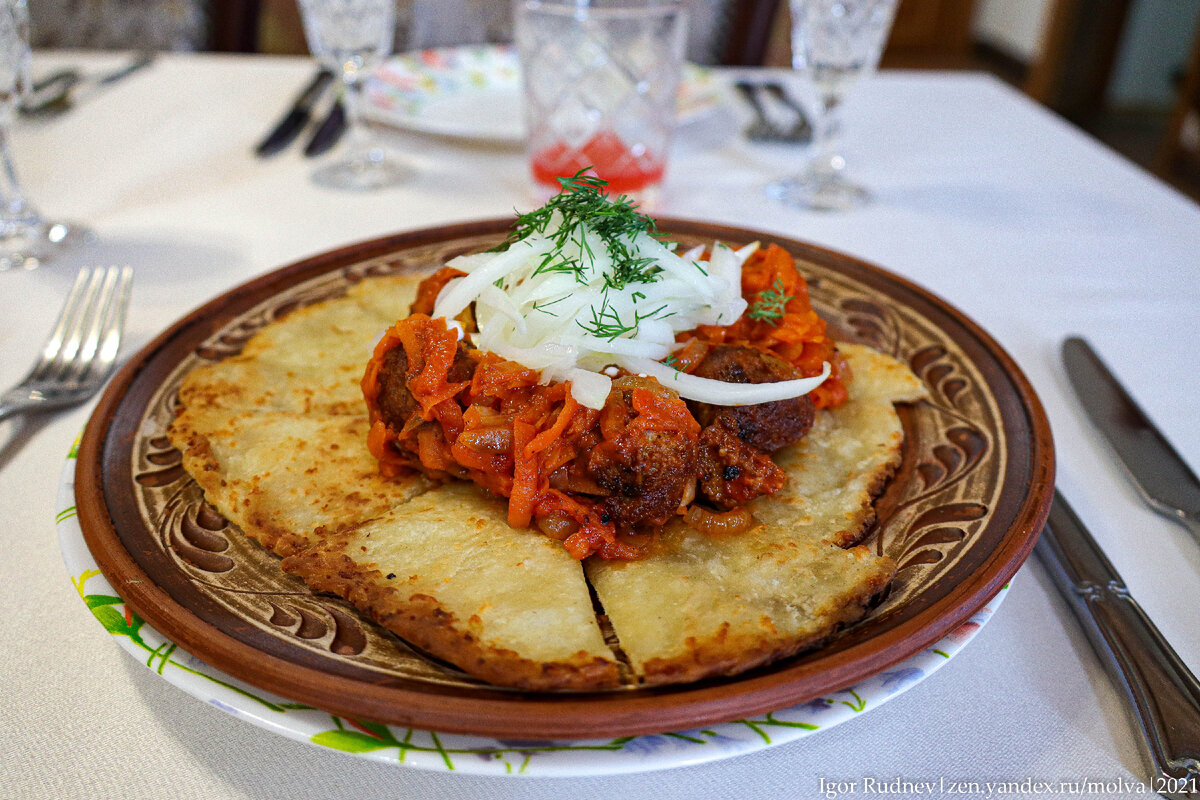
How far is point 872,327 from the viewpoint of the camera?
2.65m

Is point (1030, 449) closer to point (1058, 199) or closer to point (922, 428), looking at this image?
point (922, 428)

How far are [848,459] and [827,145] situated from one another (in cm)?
239

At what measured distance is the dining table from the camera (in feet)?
5.17

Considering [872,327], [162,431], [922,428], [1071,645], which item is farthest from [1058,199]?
[162,431]

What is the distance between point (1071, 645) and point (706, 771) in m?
0.85

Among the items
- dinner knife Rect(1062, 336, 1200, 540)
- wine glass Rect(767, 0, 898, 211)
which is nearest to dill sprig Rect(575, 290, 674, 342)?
dinner knife Rect(1062, 336, 1200, 540)

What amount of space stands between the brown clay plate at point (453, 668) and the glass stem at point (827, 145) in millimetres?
1477

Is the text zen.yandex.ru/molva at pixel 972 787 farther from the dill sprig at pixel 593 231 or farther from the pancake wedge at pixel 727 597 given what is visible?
the dill sprig at pixel 593 231

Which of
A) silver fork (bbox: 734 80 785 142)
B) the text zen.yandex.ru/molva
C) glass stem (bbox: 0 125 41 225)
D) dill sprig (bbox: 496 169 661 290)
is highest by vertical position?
dill sprig (bbox: 496 169 661 290)

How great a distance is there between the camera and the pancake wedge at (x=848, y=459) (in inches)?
75.4

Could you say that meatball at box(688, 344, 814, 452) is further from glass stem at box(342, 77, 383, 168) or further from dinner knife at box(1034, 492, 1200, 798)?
glass stem at box(342, 77, 383, 168)

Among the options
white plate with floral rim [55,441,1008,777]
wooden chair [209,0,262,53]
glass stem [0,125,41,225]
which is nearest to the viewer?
white plate with floral rim [55,441,1008,777]

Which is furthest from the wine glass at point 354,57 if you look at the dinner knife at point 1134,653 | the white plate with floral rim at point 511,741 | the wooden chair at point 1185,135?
the wooden chair at point 1185,135

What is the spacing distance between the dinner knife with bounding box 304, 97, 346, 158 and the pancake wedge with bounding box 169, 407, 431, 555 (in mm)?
2466
